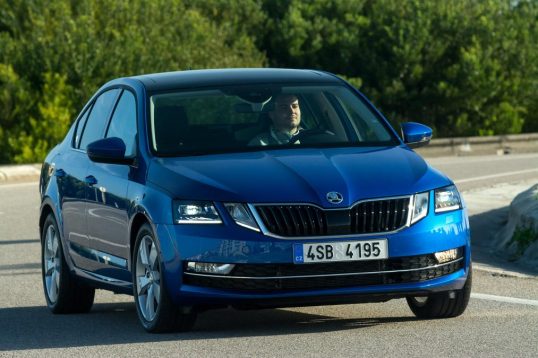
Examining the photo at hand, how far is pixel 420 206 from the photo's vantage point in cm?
870

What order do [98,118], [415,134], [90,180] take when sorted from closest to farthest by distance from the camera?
1. [415,134]
2. [90,180]
3. [98,118]

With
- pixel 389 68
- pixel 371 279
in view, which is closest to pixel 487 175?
pixel 389 68

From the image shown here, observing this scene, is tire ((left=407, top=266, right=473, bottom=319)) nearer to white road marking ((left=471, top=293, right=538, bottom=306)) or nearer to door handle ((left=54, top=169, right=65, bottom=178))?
white road marking ((left=471, top=293, right=538, bottom=306))

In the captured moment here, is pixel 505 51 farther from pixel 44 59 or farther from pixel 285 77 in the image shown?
pixel 285 77

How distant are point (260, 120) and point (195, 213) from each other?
1385 millimetres

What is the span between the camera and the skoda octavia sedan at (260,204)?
335 inches

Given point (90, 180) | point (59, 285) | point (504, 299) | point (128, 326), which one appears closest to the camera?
point (128, 326)

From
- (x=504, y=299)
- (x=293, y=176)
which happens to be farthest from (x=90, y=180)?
(x=504, y=299)

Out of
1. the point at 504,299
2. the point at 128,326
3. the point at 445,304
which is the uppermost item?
the point at 445,304

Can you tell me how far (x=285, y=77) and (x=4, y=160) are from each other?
71.8ft

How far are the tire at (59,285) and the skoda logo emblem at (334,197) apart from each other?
2682mm

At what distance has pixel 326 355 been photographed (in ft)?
26.1

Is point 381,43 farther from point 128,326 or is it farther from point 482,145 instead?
point 128,326

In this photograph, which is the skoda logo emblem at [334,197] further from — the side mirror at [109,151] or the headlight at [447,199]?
the side mirror at [109,151]
